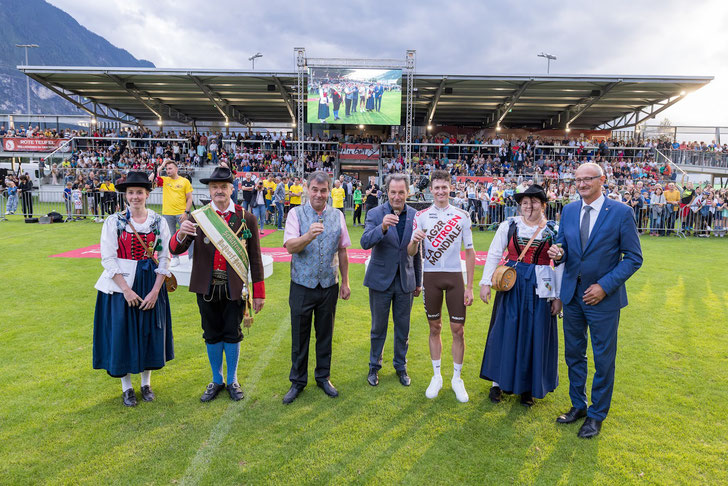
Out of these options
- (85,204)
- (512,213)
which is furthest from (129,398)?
(85,204)

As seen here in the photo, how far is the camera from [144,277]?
3768mm

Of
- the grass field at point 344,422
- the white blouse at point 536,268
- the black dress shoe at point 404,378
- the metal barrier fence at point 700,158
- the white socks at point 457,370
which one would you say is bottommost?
the grass field at point 344,422

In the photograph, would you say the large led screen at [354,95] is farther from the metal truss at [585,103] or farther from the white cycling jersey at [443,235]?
the white cycling jersey at [443,235]

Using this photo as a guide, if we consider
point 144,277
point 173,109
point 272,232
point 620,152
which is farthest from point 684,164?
point 173,109

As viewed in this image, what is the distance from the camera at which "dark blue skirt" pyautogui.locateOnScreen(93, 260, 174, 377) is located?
366cm

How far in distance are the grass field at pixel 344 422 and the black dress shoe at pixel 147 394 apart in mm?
74

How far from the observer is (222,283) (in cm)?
378

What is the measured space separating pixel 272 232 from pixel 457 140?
1963 cm

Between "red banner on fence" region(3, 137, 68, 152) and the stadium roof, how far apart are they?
157 inches

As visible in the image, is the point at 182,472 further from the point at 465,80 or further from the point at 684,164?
the point at 684,164

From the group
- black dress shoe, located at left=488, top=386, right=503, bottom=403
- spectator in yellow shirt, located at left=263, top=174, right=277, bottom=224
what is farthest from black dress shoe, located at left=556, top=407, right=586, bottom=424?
spectator in yellow shirt, located at left=263, top=174, right=277, bottom=224

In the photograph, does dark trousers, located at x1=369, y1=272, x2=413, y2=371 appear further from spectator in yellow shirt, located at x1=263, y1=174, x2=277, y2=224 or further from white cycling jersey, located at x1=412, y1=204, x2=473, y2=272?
spectator in yellow shirt, located at x1=263, y1=174, x2=277, y2=224

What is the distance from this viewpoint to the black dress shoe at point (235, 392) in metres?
3.93

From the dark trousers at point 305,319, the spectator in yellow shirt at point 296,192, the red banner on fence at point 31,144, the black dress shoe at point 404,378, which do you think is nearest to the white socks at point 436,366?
the black dress shoe at point 404,378
